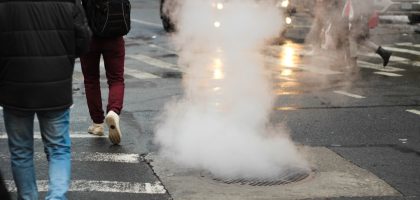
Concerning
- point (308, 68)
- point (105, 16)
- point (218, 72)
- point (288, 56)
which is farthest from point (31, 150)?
point (288, 56)

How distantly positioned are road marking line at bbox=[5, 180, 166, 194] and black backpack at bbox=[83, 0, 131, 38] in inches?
65.1

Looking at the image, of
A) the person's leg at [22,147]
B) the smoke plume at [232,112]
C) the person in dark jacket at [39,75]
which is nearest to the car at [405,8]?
the smoke plume at [232,112]

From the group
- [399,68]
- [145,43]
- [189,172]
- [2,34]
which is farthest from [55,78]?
[145,43]

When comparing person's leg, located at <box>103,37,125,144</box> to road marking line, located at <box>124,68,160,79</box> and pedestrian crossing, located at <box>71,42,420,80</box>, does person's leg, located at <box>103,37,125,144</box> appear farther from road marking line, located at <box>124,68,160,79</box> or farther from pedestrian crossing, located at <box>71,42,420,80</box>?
road marking line, located at <box>124,68,160,79</box>

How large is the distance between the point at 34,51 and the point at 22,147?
646 millimetres

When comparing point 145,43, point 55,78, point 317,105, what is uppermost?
point 55,78

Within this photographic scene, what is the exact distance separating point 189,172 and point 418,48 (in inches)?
431

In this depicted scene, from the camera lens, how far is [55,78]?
161 inches

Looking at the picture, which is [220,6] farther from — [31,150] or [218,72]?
[218,72]

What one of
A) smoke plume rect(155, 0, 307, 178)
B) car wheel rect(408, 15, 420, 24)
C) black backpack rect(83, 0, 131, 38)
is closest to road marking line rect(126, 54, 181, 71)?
smoke plume rect(155, 0, 307, 178)

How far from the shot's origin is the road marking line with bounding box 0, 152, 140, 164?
5.82 meters

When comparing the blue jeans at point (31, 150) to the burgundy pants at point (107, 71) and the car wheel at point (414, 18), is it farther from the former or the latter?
the car wheel at point (414, 18)

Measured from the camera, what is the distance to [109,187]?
16.7 ft

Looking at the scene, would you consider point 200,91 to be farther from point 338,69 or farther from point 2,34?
point 2,34
